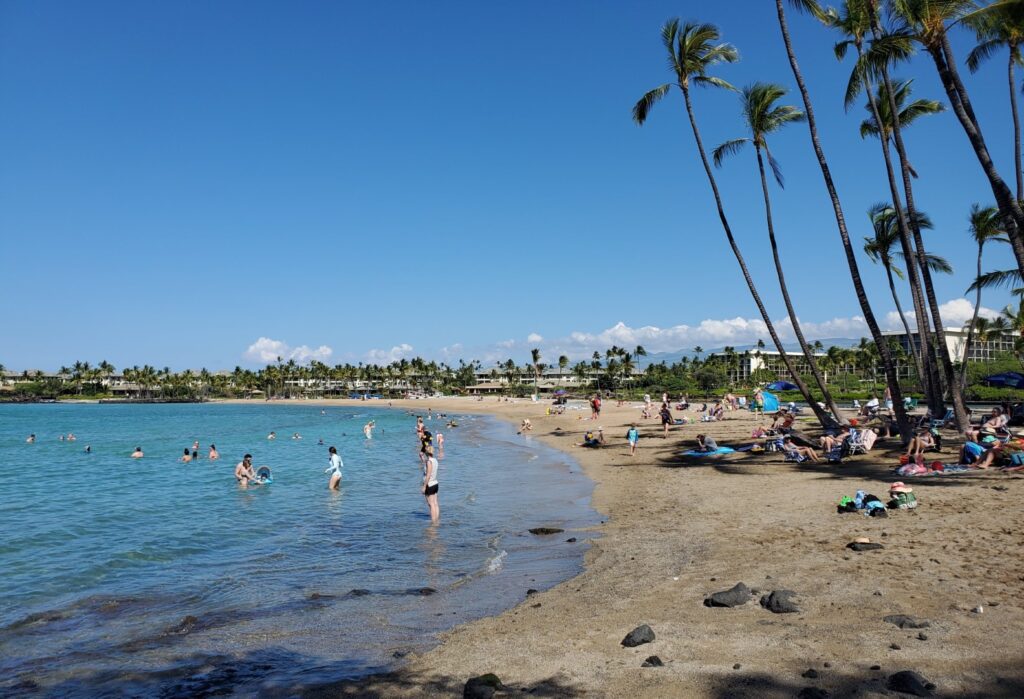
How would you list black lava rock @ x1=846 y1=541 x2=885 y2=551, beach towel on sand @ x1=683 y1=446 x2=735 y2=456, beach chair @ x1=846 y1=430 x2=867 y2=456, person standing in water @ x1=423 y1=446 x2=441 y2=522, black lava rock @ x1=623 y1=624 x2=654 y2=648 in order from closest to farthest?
black lava rock @ x1=623 y1=624 x2=654 y2=648 < black lava rock @ x1=846 y1=541 x2=885 y2=551 < person standing in water @ x1=423 y1=446 x2=441 y2=522 < beach chair @ x1=846 y1=430 x2=867 y2=456 < beach towel on sand @ x1=683 y1=446 x2=735 y2=456

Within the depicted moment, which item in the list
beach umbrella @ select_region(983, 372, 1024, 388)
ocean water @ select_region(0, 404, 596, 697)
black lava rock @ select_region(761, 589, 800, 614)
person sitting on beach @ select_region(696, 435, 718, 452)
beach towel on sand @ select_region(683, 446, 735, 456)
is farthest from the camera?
beach umbrella @ select_region(983, 372, 1024, 388)

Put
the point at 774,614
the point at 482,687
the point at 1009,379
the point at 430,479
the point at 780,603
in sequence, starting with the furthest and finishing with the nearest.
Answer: the point at 1009,379, the point at 430,479, the point at 780,603, the point at 774,614, the point at 482,687

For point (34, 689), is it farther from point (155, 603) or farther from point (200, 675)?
point (155, 603)

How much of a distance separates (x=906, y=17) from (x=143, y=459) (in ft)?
119

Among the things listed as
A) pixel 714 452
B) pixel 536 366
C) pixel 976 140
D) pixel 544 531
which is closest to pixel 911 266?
pixel 976 140

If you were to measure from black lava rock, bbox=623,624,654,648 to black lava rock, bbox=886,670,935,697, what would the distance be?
2.06 metres

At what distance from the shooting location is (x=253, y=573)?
10.8 meters

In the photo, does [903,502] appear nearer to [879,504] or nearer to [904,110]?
[879,504]

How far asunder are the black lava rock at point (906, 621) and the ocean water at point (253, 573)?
4.45 metres

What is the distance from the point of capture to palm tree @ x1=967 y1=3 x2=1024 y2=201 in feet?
42.8

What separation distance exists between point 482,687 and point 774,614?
3239 millimetres

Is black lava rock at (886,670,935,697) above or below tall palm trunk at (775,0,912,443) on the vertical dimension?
below

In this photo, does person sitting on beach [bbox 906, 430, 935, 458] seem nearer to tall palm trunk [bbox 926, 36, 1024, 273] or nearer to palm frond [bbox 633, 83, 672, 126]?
tall palm trunk [bbox 926, 36, 1024, 273]

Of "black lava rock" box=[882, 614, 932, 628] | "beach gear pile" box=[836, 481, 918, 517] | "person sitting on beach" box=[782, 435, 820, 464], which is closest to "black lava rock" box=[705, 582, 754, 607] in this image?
"black lava rock" box=[882, 614, 932, 628]
